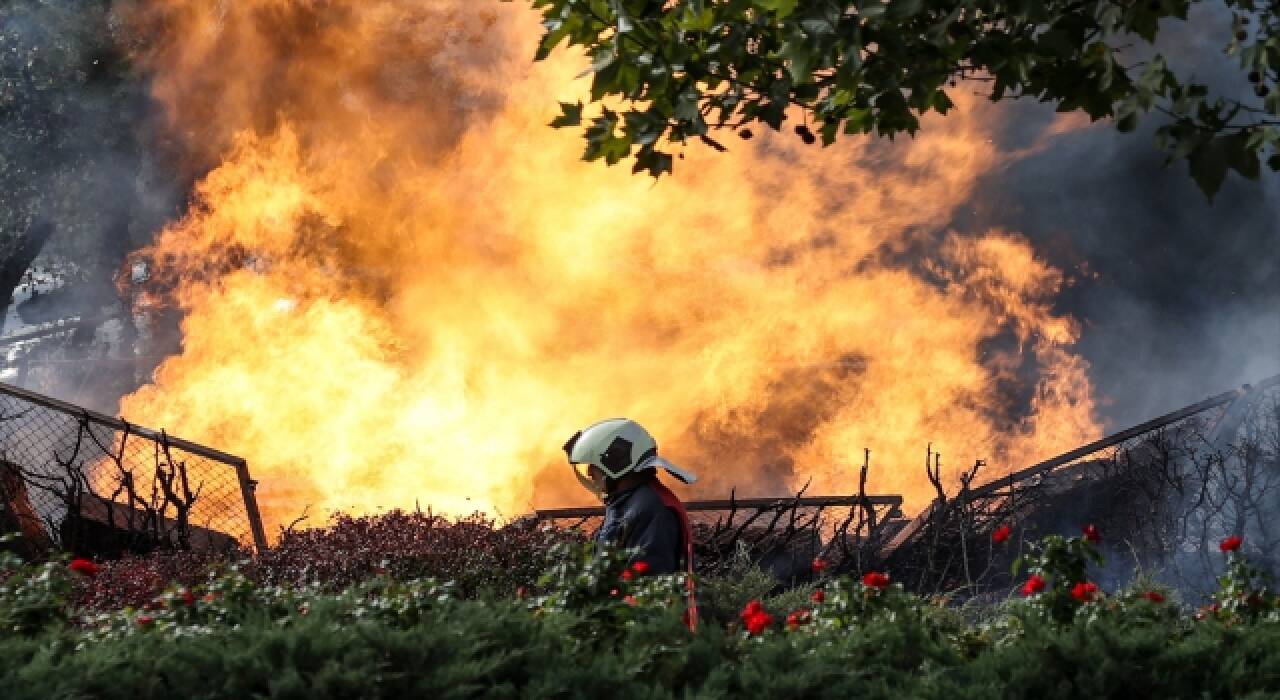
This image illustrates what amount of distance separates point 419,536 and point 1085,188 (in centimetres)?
947

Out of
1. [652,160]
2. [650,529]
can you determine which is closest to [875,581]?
[650,529]

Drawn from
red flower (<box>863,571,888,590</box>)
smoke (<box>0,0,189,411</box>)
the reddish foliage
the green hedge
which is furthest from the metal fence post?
smoke (<box>0,0,189,411</box>)

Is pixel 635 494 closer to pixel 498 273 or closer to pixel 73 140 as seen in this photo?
pixel 498 273

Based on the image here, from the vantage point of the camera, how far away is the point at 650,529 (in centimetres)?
631

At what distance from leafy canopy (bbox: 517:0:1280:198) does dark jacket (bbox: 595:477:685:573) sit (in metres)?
1.58

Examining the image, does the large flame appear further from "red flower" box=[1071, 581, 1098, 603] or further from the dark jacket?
"red flower" box=[1071, 581, 1098, 603]

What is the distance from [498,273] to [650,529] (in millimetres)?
8592

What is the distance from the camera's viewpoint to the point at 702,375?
14961 millimetres

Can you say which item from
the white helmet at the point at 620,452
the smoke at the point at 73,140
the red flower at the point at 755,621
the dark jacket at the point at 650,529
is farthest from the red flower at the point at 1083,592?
the smoke at the point at 73,140

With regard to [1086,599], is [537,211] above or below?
above

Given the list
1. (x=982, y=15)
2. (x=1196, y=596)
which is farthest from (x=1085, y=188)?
(x=982, y=15)

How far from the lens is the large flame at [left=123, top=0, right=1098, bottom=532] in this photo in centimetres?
1392

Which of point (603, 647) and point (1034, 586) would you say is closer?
point (603, 647)

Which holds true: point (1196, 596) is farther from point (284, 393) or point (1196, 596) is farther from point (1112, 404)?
point (284, 393)
